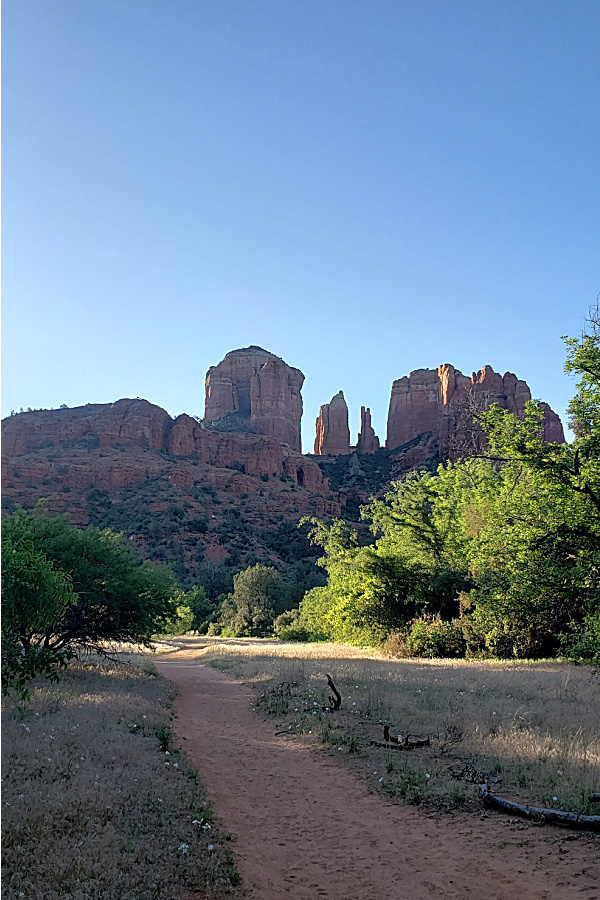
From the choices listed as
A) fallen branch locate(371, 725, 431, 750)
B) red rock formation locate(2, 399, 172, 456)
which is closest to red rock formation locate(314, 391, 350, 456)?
red rock formation locate(2, 399, 172, 456)

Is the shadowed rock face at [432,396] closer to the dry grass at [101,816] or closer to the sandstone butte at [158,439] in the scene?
the sandstone butte at [158,439]

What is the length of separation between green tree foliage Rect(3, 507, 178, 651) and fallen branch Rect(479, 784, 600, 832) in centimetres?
1303

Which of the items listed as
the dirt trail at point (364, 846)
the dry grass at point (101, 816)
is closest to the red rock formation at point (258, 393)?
the dry grass at point (101, 816)

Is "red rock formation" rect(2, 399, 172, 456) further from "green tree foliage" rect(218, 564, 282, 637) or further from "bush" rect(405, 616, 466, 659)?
"bush" rect(405, 616, 466, 659)

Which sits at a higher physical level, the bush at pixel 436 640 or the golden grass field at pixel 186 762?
the golden grass field at pixel 186 762

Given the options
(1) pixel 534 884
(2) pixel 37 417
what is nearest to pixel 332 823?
(1) pixel 534 884

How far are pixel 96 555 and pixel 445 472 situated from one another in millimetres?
17808

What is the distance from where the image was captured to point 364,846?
6.24 metres

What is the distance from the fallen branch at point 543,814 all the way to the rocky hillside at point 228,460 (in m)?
43.9

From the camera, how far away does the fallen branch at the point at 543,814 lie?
629 centimetres

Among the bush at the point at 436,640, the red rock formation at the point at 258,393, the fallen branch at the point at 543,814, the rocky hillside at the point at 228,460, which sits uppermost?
the red rock formation at the point at 258,393

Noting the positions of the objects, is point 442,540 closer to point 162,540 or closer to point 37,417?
point 162,540

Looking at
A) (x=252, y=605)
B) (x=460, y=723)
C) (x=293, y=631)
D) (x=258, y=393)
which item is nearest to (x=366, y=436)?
(x=258, y=393)

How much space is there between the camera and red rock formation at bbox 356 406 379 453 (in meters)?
130
